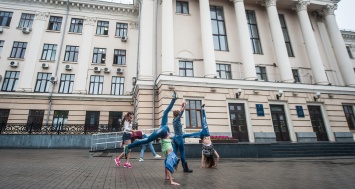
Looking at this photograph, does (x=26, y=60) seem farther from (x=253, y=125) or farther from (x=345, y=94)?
(x=345, y=94)

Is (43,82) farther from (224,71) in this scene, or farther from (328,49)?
(328,49)

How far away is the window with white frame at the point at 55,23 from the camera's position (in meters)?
23.9

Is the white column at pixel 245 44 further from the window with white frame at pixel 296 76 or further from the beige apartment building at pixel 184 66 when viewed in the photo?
the window with white frame at pixel 296 76

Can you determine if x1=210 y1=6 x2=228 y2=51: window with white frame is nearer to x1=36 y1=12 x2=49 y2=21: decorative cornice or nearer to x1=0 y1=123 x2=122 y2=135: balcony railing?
x1=0 y1=123 x2=122 y2=135: balcony railing

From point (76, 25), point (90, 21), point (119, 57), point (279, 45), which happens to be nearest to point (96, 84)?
point (119, 57)

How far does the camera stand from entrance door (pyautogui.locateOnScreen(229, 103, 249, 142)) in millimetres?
16711

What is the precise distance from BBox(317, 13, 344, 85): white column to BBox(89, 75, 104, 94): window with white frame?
1110 inches

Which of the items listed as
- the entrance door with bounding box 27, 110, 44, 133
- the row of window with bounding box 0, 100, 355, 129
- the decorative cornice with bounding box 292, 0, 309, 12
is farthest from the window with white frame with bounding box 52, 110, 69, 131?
the decorative cornice with bounding box 292, 0, 309, 12

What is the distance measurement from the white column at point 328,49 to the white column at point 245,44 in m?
12.2

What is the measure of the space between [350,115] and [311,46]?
8.46 meters

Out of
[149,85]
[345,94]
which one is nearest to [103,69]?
[149,85]

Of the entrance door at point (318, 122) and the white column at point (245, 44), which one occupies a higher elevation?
the white column at point (245, 44)

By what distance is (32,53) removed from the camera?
22.3 meters

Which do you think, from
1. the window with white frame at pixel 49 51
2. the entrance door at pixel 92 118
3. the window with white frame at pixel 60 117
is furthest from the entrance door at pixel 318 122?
the window with white frame at pixel 49 51
